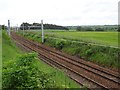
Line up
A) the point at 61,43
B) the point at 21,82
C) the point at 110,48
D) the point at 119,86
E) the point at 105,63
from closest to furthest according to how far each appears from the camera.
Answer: the point at 21,82, the point at 119,86, the point at 105,63, the point at 110,48, the point at 61,43

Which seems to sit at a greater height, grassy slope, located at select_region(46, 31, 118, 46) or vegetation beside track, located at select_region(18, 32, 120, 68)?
grassy slope, located at select_region(46, 31, 118, 46)

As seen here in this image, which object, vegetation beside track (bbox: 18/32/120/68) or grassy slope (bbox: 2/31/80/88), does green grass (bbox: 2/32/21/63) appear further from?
vegetation beside track (bbox: 18/32/120/68)

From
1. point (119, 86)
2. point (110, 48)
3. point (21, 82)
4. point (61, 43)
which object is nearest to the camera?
point (21, 82)

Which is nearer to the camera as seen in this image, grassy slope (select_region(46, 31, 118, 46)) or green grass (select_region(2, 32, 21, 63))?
green grass (select_region(2, 32, 21, 63))

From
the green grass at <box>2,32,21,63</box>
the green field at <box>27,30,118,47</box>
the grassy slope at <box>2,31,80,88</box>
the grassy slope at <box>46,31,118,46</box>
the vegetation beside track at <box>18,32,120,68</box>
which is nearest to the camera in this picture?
the grassy slope at <box>2,31,80,88</box>

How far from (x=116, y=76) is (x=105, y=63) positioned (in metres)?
5.80

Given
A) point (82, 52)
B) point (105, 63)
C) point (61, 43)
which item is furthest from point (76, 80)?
point (61, 43)

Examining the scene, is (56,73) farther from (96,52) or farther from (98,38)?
(98,38)

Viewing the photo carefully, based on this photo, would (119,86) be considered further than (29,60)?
Yes

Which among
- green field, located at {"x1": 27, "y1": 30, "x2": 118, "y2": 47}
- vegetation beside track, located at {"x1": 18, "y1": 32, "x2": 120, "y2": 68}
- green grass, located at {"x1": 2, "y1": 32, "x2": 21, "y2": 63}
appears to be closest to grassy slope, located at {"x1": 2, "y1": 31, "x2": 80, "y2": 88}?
green grass, located at {"x1": 2, "y1": 32, "x2": 21, "y2": 63}

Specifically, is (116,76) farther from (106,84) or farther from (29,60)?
(29,60)

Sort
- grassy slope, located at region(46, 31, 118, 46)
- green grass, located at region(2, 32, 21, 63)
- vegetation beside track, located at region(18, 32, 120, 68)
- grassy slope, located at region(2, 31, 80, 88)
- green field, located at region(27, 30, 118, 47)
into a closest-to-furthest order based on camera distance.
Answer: grassy slope, located at region(2, 31, 80, 88), vegetation beside track, located at region(18, 32, 120, 68), green grass, located at region(2, 32, 21, 63), green field, located at region(27, 30, 118, 47), grassy slope, located at region(46, 31, 118, 46)

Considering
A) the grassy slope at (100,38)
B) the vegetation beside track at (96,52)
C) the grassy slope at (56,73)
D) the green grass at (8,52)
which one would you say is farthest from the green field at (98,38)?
the green grass at (8,52)

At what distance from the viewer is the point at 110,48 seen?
29828mm
